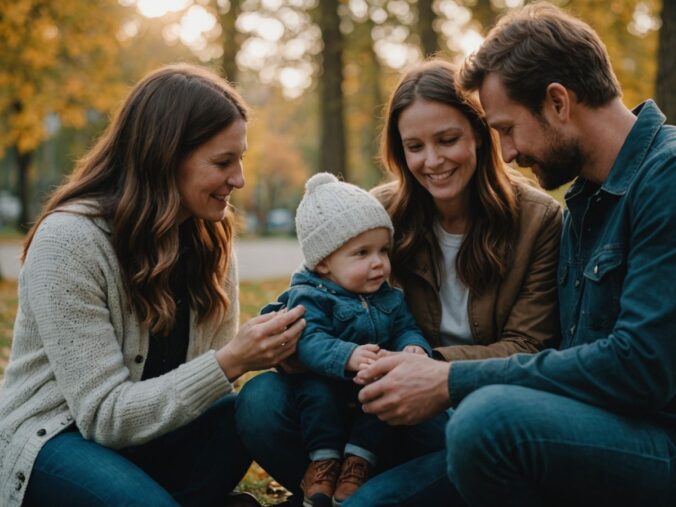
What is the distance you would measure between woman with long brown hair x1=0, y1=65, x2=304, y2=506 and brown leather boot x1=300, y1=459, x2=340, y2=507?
466mm

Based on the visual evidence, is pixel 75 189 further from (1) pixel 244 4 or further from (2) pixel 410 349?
(1) pixel 244 4

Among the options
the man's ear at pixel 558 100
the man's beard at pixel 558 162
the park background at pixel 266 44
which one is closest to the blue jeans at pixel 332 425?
the man's beard at pixel 558 162

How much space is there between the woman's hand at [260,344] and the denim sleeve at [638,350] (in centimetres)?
84

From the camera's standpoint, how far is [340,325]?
3254mm

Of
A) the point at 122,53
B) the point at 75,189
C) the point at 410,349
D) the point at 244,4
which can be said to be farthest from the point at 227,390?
the point at 122,53

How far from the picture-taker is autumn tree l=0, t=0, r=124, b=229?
13422 millimetres

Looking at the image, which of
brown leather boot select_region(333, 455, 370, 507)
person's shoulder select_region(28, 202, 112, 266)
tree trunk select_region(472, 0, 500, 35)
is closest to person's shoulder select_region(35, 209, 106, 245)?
person's shoulder select_region(28, 202, 112, 266)

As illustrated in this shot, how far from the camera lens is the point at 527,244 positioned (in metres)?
3.44

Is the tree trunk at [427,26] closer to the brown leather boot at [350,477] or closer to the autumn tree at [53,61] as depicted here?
the autumn tree at [53,61]

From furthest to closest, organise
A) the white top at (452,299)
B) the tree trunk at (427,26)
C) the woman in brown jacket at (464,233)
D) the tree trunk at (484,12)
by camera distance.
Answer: the tree trunk at (484,12) < the tree trunk at (427,26) < the white top at (452,299) < the woman in brown jacket at (464,233)

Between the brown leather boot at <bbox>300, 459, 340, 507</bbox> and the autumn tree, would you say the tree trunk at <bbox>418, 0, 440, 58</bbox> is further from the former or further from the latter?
the brown leather boot at <bbox>300, 459, 340, 507</bbox>

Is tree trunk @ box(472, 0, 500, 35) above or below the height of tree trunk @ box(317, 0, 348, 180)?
above

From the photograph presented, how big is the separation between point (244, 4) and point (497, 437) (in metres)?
14.0

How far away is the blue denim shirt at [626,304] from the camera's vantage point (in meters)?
2.36
